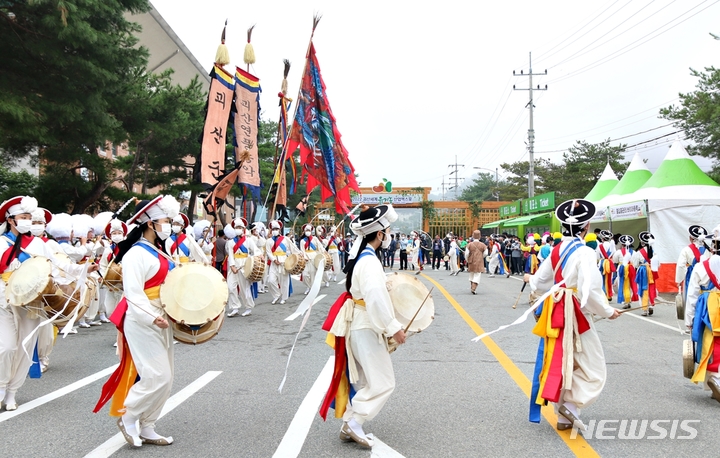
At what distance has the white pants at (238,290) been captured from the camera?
1191cm

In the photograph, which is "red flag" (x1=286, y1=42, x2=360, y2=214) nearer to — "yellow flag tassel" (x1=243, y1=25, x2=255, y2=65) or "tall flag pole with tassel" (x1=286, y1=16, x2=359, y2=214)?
"tall flag pole with tassel" (x1=286, y1=16, x2=359, y2=214)

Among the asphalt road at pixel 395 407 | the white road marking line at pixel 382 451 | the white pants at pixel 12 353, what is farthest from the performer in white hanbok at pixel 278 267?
the white road marking line at pixel 382 451

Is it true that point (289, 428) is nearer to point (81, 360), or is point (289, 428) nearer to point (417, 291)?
point (417, 291)

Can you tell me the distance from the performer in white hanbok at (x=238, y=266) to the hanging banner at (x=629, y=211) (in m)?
11.7

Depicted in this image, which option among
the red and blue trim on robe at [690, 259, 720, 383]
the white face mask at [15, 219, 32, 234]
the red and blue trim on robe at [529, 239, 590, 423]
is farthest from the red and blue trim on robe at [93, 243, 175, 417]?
the red and blue trim on robe at [690, 259, 720, 383]

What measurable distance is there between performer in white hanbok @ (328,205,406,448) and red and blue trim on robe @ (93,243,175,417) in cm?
149

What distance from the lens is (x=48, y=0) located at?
10906 millimetres

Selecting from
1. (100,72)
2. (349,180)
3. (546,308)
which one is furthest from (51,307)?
(349,180)

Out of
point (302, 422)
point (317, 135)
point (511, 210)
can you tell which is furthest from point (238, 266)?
point (511, 210)

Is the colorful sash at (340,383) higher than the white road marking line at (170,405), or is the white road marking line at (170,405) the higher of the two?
the colorful sash at (340,383)

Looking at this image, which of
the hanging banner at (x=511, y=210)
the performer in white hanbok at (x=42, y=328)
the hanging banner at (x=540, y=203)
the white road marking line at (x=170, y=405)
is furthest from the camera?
the hanging banner at (x=511, y=210)

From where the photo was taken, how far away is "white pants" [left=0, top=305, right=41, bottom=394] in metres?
5.30

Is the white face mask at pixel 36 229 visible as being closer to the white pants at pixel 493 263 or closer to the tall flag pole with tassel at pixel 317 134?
the tall flag pole with tassel at pixel 317 134

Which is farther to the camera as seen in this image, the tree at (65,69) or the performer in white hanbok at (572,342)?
the tree at (65,69)
